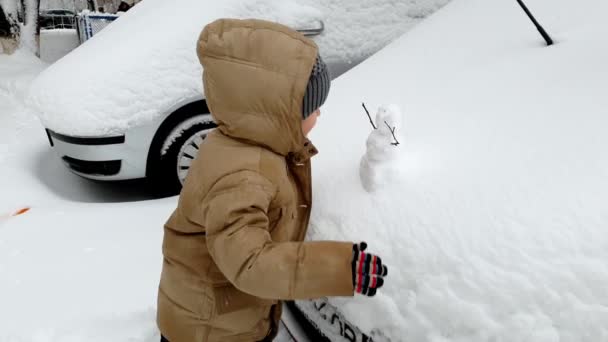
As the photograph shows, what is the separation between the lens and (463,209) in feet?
3.57

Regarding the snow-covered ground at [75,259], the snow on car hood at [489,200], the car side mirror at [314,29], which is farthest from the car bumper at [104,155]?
the snow on car hood at [489,200]

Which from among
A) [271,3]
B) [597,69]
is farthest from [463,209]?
[271,3]

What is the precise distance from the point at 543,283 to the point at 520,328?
100 millimetres

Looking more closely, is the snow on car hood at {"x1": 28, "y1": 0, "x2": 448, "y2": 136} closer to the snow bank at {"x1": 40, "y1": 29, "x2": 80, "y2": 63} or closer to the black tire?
the black tire

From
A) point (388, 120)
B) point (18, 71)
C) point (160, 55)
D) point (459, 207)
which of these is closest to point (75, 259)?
point (160, 55)

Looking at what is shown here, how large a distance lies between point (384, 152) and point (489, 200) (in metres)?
0.29

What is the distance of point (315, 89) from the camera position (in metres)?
1.09

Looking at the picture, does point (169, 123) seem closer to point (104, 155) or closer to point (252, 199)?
point (104, 155)

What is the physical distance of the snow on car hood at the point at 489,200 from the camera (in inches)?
36.5

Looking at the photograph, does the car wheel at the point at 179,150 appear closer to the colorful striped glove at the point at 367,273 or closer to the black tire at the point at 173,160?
the black tire at the point at 173,160

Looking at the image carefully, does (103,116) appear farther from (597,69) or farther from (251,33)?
(597,69)

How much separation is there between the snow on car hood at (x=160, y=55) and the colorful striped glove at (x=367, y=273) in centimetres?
228

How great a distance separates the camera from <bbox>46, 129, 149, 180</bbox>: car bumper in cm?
286

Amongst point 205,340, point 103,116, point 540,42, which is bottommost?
point 103,116
